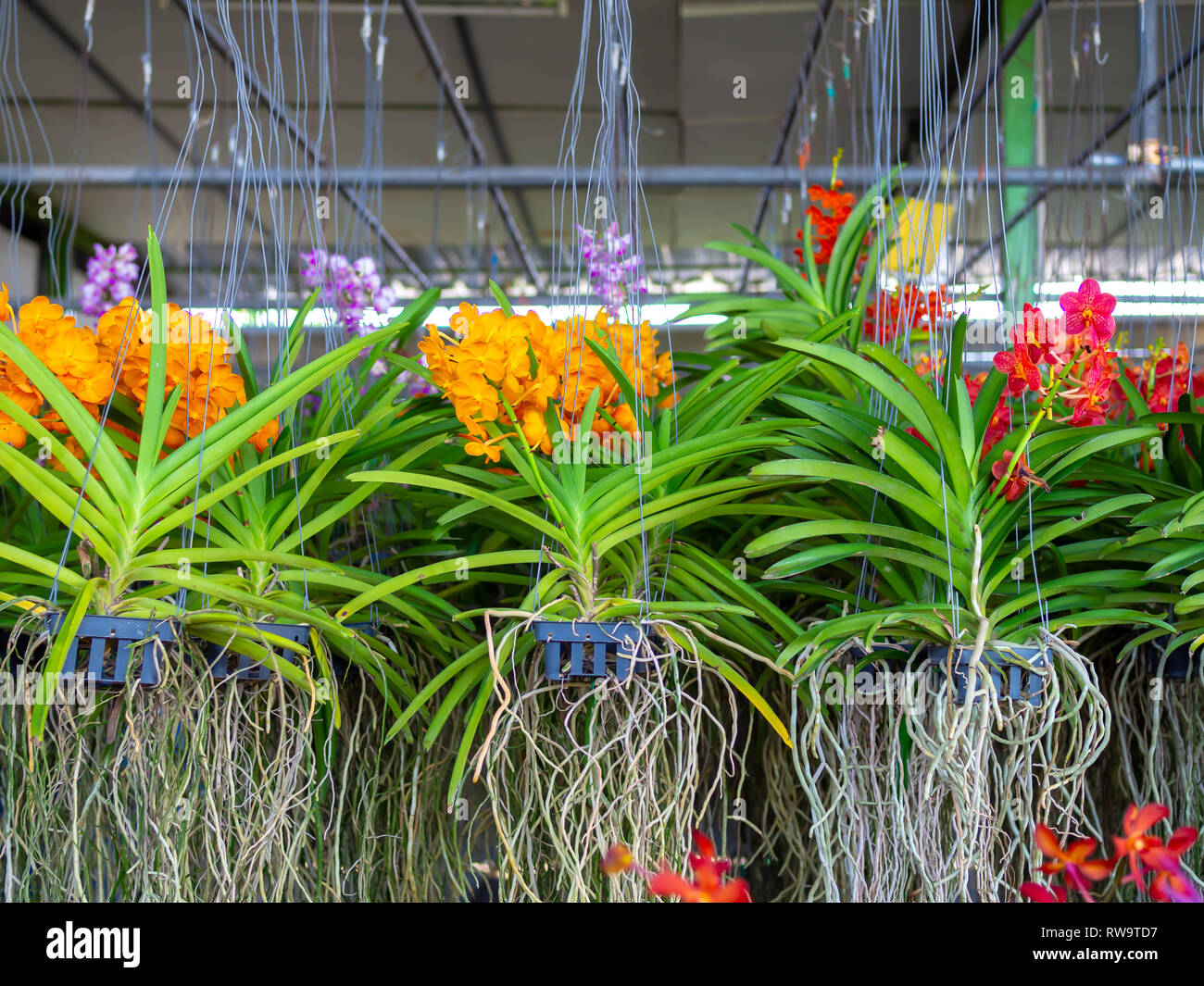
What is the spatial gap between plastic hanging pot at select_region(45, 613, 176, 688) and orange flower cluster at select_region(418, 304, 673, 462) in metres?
0.31

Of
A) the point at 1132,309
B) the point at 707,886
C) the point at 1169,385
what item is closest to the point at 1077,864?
the point at 707,886

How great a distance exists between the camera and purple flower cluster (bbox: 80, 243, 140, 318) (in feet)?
6.75

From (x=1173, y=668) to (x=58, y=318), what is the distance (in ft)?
3.67

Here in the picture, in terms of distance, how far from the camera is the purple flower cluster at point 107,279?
2057 millimetres

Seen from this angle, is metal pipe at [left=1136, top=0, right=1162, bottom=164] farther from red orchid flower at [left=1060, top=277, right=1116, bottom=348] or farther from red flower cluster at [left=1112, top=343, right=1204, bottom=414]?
red orchid flower at [left=1060, top=277, right=1116, bottom=348]

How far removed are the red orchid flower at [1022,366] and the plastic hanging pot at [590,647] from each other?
1.32 feet

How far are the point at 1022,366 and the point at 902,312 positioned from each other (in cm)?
28

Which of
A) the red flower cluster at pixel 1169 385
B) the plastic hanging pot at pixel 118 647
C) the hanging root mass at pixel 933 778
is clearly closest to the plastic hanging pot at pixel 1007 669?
the hanging root mass at pixel 933 778

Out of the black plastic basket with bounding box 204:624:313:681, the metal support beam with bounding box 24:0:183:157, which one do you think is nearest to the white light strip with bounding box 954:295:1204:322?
the black plastic basket with bounding box 204:624:313:681

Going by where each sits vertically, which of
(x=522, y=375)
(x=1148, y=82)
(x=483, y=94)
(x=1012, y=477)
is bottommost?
(x=1012, y=477)

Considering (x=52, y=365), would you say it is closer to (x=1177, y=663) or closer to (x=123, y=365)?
(x=123, y=365)

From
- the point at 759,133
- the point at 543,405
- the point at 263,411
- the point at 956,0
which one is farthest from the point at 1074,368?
the point at 759,133

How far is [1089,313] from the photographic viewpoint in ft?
2.76
